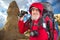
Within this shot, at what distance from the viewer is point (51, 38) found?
1482mm

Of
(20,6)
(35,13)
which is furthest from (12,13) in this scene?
(35,13)

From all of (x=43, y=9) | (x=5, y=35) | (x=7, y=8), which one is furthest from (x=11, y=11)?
(x=43, y=9)

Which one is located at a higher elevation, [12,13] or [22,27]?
[12,13]

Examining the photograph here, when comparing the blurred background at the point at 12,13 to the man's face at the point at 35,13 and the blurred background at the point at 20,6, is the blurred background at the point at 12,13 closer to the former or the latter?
the blurred background at the point at 20,6

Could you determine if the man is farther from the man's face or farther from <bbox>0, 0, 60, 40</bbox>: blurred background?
<bbox>0, 0, 60, 40</bbox>: blurred background

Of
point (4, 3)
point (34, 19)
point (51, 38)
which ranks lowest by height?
point (51, 38)

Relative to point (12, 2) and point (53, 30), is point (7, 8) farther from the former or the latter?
point (53, 30)

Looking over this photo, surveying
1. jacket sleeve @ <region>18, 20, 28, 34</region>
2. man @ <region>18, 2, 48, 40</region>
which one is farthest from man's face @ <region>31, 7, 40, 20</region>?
jacket sleeve @ <region>18, 20, 28, 34</region>

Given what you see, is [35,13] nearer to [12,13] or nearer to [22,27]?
[22,27]

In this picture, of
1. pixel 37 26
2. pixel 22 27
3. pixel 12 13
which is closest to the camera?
pixel 37 26

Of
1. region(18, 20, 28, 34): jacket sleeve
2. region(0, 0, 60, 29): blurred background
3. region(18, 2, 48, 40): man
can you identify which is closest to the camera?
region(18, 2, 48, 40): man

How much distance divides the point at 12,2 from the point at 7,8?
61 millimetres

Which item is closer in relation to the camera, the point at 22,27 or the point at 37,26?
the point at 37,26

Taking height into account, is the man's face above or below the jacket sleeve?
above
